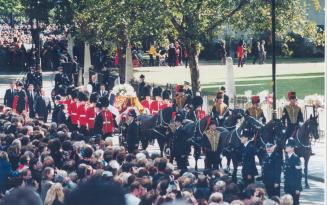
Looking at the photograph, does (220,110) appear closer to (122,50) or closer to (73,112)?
(73,112)

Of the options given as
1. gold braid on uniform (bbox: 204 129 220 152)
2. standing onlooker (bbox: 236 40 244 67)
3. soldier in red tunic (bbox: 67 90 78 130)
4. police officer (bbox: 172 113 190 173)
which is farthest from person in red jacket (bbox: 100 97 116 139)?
standing onlooker (bbox: 236 40 244 67)

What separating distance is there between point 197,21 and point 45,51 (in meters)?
19.5

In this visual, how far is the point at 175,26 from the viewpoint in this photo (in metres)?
27.0

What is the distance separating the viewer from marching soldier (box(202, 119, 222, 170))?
707 inches

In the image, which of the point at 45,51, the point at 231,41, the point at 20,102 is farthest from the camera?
the point at 231,41

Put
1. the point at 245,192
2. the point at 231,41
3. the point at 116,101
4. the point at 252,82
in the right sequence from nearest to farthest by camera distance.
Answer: the point at 245,192 < the point at 116,101 < the point at 252,82 < the point at 231,41

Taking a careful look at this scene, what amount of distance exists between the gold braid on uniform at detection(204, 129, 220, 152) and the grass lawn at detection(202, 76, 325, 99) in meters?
15.4

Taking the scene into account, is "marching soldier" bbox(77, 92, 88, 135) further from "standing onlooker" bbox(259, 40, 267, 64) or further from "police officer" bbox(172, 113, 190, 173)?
"standing onlooker" bbox(259, 40, 267, 64)

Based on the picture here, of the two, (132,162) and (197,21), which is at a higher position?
(197,21)

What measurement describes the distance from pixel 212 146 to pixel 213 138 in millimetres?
171

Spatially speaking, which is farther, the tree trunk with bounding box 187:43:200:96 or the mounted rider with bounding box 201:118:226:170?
the tree trunk with bounding box 187:43:200:96

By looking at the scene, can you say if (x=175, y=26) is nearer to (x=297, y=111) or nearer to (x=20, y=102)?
(x=20, y=102)

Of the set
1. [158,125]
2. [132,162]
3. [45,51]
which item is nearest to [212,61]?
[45,51]

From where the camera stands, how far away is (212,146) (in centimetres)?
1800
